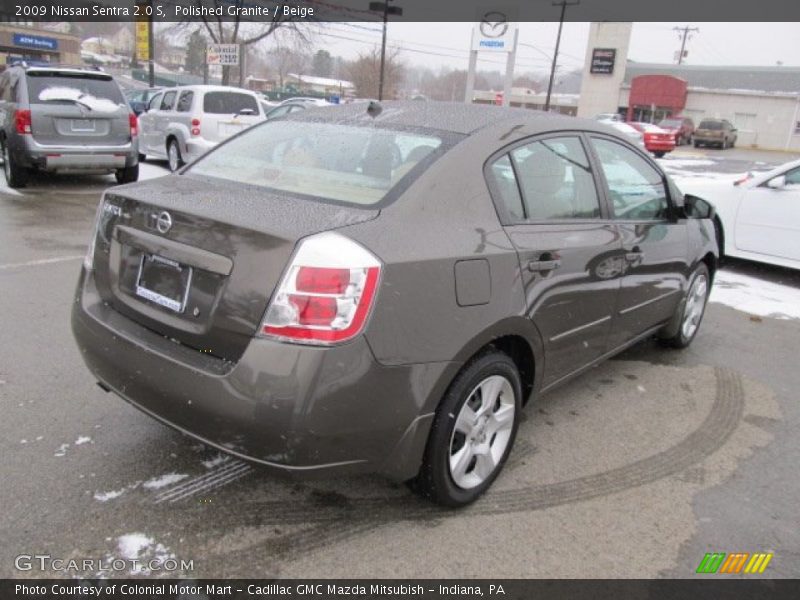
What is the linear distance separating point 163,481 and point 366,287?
53.6 inches

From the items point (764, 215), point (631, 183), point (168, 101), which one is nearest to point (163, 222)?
point (631, 183)

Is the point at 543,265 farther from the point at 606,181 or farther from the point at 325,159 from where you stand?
the point at 325,159

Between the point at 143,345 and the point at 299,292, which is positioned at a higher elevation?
the point at 299,292

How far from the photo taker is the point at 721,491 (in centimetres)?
300

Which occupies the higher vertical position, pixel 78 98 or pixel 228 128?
pixel 78 98

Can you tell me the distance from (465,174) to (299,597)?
1.71 metres

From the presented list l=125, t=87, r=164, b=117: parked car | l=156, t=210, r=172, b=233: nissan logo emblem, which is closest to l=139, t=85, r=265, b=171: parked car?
l=125, t=87, r=164, b=117: parked car

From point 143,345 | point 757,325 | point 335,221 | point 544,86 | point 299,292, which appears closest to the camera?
point 299,292

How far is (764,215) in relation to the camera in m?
7.18

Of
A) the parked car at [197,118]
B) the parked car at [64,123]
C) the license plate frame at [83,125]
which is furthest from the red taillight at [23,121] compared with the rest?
the parked car at [197,118]

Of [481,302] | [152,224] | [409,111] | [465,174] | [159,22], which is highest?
[159,22]

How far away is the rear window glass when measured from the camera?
9.07 meters

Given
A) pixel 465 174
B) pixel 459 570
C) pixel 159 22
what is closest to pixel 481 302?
pixel 465 174

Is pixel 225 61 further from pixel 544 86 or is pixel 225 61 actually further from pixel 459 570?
pixel 544 86
